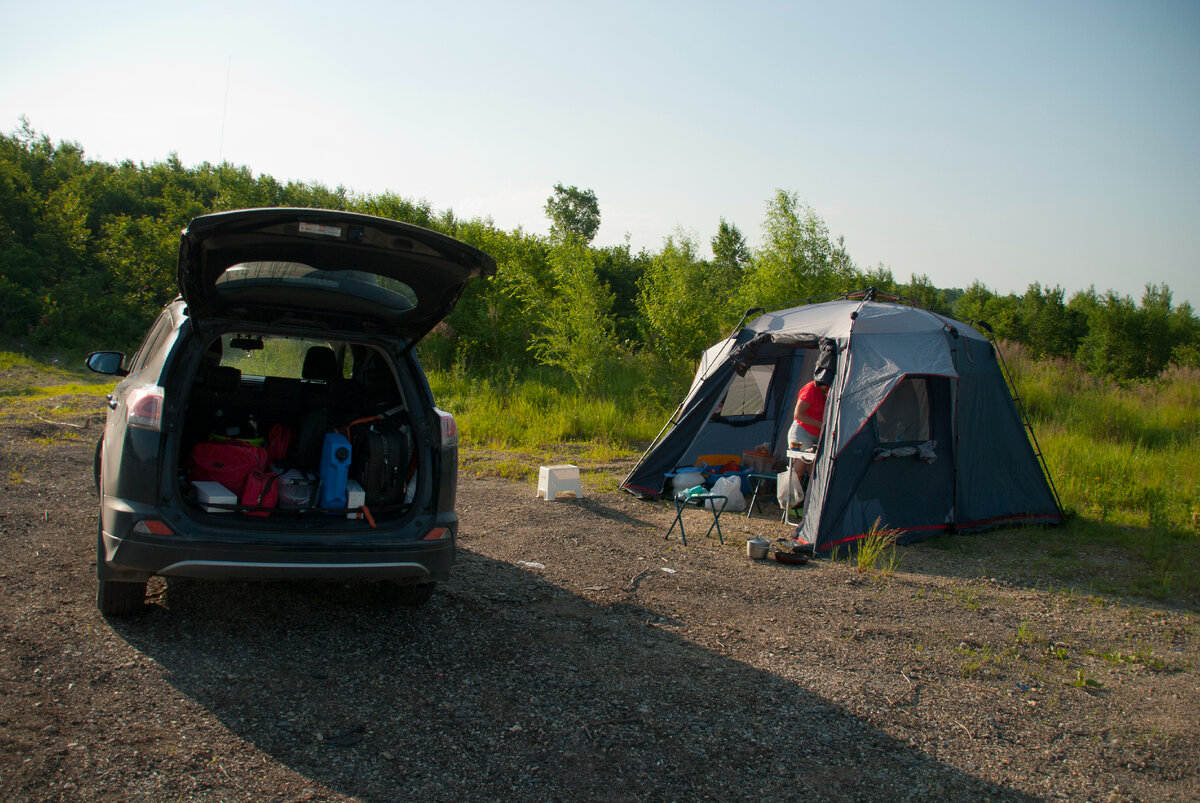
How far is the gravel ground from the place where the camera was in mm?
2590

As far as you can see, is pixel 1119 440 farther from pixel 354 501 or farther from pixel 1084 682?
pixel 354 501

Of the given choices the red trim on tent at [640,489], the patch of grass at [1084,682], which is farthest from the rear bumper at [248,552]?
the red trim on tent at [640,489]

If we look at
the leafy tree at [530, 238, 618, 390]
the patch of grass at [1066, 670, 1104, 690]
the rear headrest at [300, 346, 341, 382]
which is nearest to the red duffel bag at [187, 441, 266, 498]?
the rear headrest at [300, 346, 341, 382]

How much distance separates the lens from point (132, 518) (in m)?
3.17

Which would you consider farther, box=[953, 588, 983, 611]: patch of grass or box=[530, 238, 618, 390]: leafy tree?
box=[530, 238, 618, 390]: leafy tree

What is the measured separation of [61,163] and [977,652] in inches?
1356

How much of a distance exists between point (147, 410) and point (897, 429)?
19.3ft

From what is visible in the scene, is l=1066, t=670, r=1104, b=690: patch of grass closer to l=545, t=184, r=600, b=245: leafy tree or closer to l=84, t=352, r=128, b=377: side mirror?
l=84, t=352, r=128, b=377: side mirror

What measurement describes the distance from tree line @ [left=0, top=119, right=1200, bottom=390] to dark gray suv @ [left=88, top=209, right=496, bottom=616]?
235 inches

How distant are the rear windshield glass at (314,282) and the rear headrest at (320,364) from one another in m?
1.05

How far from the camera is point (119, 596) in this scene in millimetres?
3482

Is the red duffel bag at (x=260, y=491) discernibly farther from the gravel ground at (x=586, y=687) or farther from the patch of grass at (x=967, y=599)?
the patch of grass at (x=967, y=599)

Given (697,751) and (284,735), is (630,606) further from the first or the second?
(284,735)

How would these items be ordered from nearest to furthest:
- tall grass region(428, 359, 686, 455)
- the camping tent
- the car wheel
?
the car wheel → the camping tent → tall grass region(428, 359, 686, 455)
